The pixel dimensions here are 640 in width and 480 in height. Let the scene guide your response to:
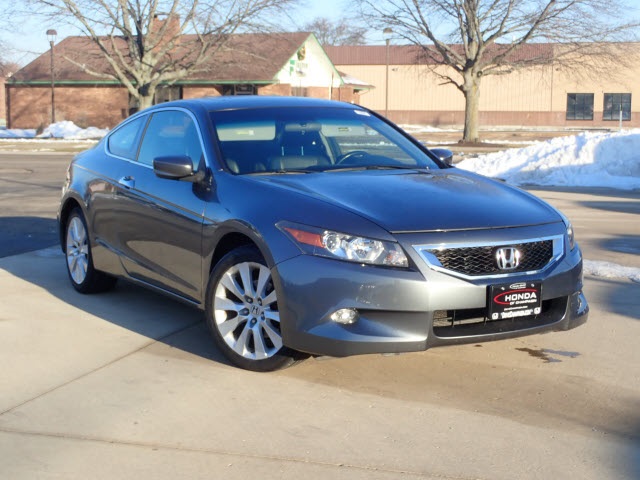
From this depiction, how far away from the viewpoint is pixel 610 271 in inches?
323

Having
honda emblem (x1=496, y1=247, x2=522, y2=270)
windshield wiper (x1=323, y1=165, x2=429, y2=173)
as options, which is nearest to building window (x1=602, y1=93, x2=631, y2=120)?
windshield wiper (x1=323, y1=165, x2=429, y2=173)

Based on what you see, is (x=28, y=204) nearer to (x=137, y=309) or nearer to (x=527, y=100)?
(x=137, y=309)

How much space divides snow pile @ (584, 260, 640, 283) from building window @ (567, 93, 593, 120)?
60121 millimetres

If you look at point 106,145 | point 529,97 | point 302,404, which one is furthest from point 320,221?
point 529,97

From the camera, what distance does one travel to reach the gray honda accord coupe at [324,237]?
4684 millimetres

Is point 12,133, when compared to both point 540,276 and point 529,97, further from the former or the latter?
point 540,276

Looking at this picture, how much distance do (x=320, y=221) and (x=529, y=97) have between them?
209 ft

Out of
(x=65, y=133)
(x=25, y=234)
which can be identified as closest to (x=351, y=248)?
(x=25, y=234)

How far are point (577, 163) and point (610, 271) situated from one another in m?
11.3

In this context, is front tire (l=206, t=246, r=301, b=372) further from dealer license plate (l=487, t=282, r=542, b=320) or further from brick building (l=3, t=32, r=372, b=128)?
brick building (l=3, t=32, r=372, b=128)

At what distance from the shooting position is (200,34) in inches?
1517

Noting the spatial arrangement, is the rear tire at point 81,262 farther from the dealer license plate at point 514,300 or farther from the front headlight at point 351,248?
the dealer license plate at point 514,300

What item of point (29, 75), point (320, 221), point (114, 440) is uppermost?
point (29, 75)

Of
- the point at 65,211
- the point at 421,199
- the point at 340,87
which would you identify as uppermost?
the point at 340,87
